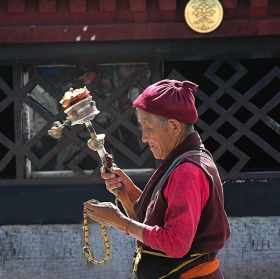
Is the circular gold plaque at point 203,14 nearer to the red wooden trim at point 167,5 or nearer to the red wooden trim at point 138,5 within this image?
the red wooden trim at point 167,5

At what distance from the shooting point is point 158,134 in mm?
2762

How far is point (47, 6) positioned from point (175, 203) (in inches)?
141

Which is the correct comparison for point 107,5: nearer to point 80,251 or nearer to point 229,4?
point 229,4

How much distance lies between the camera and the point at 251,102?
634 cm

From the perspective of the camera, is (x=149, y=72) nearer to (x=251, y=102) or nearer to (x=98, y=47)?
(x=98, y=47)

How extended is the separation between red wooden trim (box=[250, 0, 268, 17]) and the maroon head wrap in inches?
130

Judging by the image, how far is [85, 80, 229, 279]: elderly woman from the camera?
260cm

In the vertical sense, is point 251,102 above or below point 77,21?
below

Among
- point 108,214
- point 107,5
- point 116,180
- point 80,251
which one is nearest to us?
point 108,214

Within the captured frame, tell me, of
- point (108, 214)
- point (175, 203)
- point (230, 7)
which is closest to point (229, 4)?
point (230, 7)

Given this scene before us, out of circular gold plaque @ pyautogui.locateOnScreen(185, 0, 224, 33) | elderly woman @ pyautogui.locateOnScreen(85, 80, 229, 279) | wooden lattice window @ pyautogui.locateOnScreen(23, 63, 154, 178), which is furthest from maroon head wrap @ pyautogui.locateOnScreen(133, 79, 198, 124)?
wooden lattice window @ pyautogui.locateOnScreen(23, 63, 154, 178)

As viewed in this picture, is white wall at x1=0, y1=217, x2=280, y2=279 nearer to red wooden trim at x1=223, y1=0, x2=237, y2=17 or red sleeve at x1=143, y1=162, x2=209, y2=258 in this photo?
red wooden trim at x1=223, y1=0, x2=237, y2=17

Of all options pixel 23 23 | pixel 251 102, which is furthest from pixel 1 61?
pixel 251 102

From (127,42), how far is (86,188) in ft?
4.28
